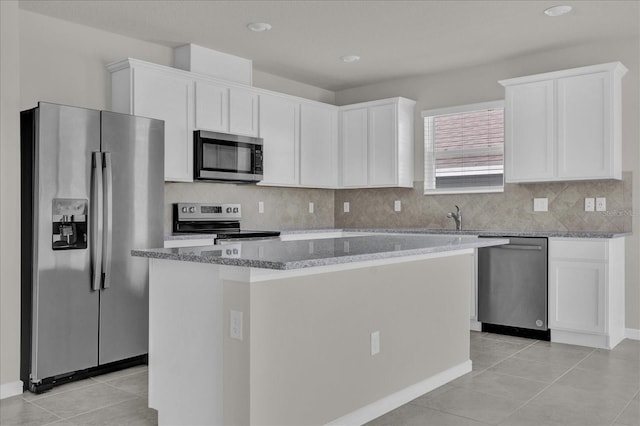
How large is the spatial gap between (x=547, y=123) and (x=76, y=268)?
12.9 ft

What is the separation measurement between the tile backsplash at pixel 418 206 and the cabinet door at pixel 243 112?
61 centimetres

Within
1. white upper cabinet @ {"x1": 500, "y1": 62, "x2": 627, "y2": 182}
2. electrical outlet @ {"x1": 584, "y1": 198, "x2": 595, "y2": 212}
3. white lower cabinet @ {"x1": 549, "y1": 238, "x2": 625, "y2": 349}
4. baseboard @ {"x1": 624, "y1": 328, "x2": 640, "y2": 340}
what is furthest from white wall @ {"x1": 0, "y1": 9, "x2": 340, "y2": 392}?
baseboard @ {"x1": 624, "y1": 328, "x2": 640, "y2": 340}

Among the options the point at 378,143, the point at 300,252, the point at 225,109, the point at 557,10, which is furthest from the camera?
the point at 378,143

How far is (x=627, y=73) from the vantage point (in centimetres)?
465

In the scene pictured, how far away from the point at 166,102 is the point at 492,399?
3.31 metres

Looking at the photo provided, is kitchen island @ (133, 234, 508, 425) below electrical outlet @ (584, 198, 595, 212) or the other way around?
below

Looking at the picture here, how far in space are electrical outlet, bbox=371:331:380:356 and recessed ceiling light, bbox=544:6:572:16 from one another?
275 cm

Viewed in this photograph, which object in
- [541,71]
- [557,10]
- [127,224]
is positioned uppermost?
[557,10]

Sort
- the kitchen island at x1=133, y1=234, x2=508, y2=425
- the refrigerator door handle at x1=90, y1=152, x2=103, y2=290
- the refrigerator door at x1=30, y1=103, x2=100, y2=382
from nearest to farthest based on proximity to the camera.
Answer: the kitchen island at x1=133, y1=234, x2=508, y2=425 → the refrigerator door at x1=30, y1=103, x2=100, y2=382 → the refrigerator door handle at x1=90, y1=152, x2=103, y2=290

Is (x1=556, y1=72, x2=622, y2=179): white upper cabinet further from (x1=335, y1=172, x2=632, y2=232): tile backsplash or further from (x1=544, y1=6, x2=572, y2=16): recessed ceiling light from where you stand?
(x1=544, y1=6, x2=572, y2=16): recessed ceiling light

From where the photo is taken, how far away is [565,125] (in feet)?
15.2

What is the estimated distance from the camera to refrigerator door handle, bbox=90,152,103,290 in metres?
3.56

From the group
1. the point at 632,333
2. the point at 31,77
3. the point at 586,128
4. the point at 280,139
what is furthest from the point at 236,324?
the point at 632,333

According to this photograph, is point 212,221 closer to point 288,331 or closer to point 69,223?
point 69,223
